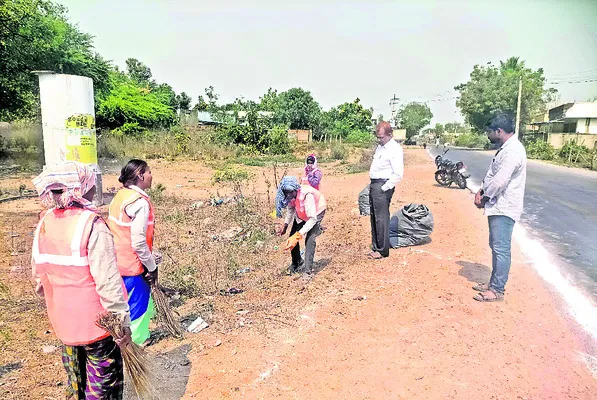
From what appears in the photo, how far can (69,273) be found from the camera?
2.13 meters

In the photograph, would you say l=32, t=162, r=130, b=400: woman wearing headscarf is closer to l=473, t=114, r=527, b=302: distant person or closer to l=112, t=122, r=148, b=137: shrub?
l=473, t=114, r=527, b=302: distant person

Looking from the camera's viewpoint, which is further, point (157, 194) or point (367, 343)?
point (157, 194)

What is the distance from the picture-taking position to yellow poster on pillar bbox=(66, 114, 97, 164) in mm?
8852

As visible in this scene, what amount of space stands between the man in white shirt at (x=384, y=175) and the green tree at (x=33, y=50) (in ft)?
39.2

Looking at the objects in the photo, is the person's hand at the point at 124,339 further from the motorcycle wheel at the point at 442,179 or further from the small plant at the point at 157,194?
the motorcycle wheel at the point at 442,179

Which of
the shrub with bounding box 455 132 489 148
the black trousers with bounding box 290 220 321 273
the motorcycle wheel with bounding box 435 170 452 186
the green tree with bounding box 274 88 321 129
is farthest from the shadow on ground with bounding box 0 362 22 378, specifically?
the shrub with bounding box 455 132 489 148

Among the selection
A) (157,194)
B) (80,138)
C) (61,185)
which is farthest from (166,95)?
(61,185)

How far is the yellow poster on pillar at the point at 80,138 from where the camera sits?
348 inches

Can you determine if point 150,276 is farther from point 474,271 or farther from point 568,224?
point 568,224

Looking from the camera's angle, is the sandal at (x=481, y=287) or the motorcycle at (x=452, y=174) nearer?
the sandal at (x=481, y=287)

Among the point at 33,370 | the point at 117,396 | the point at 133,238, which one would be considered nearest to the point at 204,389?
the point at 117,396

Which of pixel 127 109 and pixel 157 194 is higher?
pixel 127 109

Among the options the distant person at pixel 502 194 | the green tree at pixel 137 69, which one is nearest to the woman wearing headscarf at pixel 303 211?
the distant person at pixel 502 194

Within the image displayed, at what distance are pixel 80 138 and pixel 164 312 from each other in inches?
269
